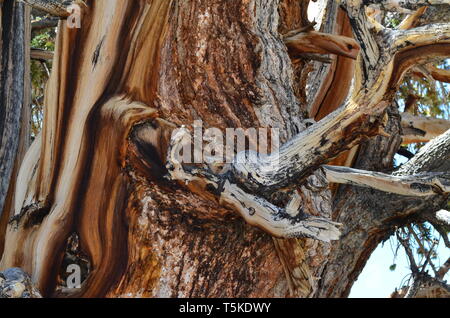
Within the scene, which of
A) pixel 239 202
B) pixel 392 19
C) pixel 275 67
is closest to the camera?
pixel 239 202

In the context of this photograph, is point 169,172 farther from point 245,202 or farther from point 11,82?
point 11,82

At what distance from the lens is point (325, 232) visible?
1.90 meters

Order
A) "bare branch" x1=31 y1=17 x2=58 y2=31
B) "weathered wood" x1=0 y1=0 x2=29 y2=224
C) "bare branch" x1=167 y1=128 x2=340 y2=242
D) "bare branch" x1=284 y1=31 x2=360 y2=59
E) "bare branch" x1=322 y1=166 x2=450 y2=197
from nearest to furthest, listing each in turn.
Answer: "bare branch" x1=167 y1=128 x2=340 y2=242 → "bare branch" x1=322 y1=166 x2=450 y2=197 → "weathered wood" x1=0 y1=0 x2=29 y2=224 → "bare branch" x1=284 y1=31 x2=360 y2=59 → "bare branch" x1=31 y1=17 x2=58 y2=31

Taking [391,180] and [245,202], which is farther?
[391,180]

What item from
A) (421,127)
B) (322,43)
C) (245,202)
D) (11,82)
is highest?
(322,43)

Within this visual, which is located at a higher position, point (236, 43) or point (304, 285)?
point (236, 43)

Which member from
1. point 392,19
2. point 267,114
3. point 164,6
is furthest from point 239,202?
point 392,19

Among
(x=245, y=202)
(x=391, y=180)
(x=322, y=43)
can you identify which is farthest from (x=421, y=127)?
(x=245, y=202)

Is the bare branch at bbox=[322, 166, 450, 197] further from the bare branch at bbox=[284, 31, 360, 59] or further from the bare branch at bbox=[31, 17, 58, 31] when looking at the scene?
the bare branch at bbox=[31, 17, 58, 31]

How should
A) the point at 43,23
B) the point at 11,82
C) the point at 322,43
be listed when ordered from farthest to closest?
the point at 43,23, the point at 322,43, the point at 11,82

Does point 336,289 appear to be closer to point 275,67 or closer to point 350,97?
point 275,67

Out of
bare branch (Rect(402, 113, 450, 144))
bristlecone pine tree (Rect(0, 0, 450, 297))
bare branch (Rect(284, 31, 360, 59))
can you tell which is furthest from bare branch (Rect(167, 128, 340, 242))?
bare branch (Rect(402, 113, 450, 144))

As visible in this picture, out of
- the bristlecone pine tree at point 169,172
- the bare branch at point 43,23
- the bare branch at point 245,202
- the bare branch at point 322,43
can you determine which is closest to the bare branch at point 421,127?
the bare branch at point 322,43

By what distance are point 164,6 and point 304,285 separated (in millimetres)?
970
